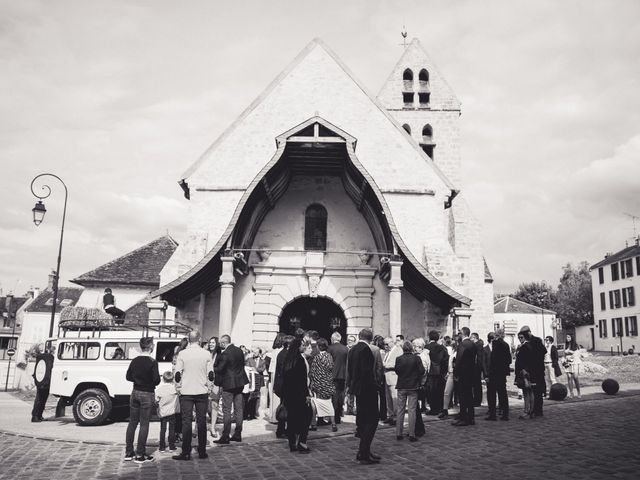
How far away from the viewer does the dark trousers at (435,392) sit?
12141mm

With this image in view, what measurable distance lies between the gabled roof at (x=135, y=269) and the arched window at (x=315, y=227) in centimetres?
1350

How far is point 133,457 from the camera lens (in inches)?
322

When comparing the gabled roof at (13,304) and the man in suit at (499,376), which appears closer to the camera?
the man in suit at (499,376)

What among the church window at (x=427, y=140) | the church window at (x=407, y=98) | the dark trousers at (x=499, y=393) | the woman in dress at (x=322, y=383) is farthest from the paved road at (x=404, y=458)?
the church window at (x=407, y=98)

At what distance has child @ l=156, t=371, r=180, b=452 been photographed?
890cm

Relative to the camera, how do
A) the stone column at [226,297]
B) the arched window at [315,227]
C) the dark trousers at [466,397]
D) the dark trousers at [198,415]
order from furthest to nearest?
the arched window at [315,227]
the stone column at [226,297]
the dark trousers at [466,397]
the dark trousers at [198,415]

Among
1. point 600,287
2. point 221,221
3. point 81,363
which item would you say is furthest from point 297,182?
point 600,287

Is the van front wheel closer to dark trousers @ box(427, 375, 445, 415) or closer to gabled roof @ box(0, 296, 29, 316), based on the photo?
dark trousers @ box(427, 375, 445, 415)

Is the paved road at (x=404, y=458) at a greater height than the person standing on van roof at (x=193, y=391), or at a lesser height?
lesser

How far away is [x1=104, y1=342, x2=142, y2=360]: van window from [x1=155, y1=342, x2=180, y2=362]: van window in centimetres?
48

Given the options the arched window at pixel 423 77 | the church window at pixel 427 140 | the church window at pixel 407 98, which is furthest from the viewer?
the arched window at pixel 423 77

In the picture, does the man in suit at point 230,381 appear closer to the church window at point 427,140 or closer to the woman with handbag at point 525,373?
the woman with handbag at point 525,373

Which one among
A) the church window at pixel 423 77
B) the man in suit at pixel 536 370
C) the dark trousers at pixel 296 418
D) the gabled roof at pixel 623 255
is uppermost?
the church window at pixel 423 77

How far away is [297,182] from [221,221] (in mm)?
2941
